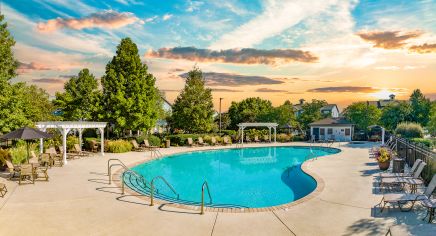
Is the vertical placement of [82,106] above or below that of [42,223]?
above

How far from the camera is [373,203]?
954 centimetres

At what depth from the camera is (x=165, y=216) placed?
8.57 m

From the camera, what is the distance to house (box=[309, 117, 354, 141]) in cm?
4075

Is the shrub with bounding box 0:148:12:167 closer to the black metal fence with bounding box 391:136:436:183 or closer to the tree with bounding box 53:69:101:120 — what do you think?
the black metal fence with bounding box 391:136:436:183

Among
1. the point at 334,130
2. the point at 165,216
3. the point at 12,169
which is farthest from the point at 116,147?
the point at 334,130

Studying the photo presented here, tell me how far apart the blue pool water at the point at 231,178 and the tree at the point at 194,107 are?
901 centimetres

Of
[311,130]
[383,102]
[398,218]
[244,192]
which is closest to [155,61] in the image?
[244,192]

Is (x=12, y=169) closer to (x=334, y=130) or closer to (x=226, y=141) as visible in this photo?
(x=226, y=141)

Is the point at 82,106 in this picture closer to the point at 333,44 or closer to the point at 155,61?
the point at 155,61

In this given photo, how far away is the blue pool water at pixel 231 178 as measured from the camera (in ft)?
41.6

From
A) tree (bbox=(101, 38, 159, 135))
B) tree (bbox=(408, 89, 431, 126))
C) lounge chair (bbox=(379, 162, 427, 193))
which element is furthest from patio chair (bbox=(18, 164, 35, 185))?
tree (bbox=(408, 89, 431, 126))

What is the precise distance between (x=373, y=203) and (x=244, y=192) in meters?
5.72

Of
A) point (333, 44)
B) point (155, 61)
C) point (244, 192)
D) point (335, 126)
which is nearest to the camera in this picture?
point (244, 192)

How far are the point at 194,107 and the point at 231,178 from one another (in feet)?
67.5
